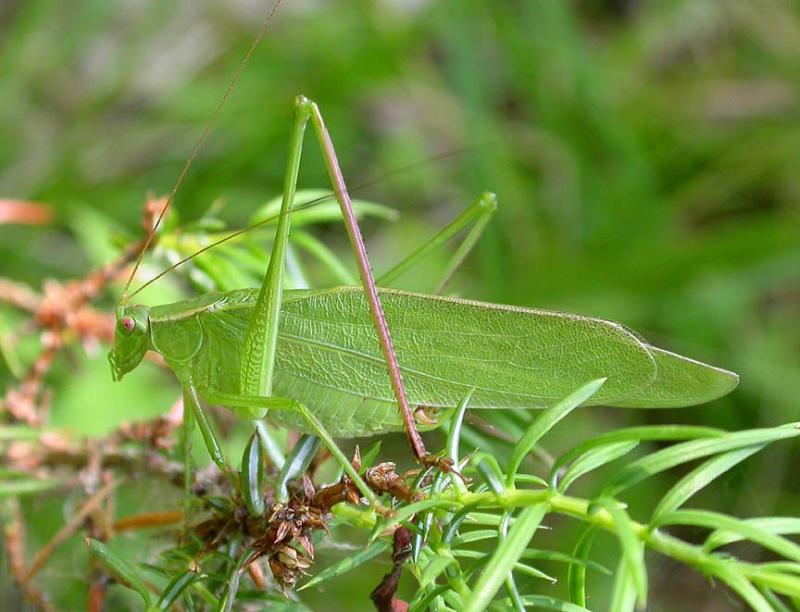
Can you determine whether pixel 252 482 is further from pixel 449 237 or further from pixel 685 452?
pixel 449 237

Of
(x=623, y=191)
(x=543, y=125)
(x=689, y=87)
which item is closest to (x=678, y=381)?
(x=623, y=191)

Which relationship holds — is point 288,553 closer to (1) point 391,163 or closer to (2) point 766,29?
(1) point 391,163

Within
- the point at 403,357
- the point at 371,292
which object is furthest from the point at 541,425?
the point at 403,357

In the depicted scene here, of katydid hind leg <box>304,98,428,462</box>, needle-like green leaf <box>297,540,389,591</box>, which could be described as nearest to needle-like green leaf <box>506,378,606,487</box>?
needle-like green leaf <box>297,540,389,591</box>

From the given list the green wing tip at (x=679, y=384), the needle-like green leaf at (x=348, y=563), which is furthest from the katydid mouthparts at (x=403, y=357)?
the needle-like green leaf at (x=348, y=563)

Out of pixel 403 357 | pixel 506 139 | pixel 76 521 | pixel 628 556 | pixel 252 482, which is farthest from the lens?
pixel 506 139

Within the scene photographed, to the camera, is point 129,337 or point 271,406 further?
point 129,337

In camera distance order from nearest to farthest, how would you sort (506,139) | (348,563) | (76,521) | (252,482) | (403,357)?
(348,563) → (252,482) → (76,521) → (403,357) → (506,139)

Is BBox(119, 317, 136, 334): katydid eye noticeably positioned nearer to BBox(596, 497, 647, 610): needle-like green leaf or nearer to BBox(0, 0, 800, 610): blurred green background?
BBox(596, 497, 647, 610): needle-like green leaf
